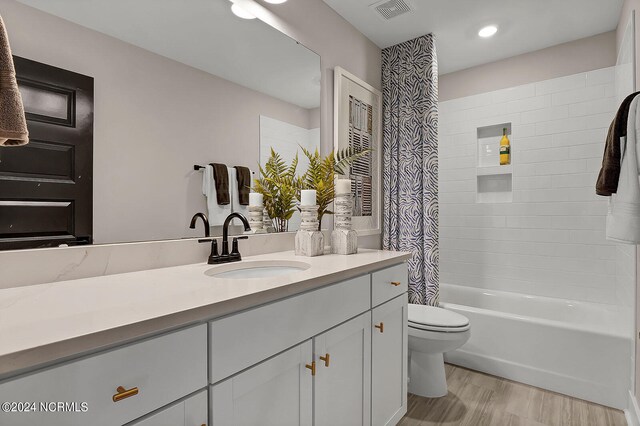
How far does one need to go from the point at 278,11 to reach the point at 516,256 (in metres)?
2.70

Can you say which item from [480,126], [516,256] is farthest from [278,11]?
[516,256]

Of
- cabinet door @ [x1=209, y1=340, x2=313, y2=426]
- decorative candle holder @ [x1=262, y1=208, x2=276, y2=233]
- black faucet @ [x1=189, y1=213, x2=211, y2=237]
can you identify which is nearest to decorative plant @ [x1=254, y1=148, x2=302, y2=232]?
decorative candle holder @ [x1=262, y1=208, x2=276, y2=233]

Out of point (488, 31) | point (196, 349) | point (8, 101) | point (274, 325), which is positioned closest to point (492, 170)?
point (488, 31)

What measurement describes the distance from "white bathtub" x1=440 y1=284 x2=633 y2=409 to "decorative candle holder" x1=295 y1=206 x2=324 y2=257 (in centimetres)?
144

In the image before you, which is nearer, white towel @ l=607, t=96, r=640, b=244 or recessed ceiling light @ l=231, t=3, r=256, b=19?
white towel @ l=607, t=96, r=640, b=244

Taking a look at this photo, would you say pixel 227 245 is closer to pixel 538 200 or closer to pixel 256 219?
pixel 256 219

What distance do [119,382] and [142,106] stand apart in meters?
0.98

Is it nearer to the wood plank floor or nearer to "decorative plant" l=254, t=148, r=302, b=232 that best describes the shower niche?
the wood plank floor

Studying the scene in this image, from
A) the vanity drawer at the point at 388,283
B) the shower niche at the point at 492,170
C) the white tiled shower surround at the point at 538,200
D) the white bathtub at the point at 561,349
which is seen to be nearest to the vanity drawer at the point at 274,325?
the vanity drawer at the point at 388,283

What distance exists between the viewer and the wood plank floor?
6.11 ft

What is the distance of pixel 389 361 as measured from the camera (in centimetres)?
163

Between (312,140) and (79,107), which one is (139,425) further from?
(312,140)

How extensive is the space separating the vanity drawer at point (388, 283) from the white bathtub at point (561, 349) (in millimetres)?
1024

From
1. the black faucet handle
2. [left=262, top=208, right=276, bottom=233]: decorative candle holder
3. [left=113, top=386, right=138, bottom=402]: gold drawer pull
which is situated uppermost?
[left=262, top=208, right=276, bottom=233]: decorative candle holder
